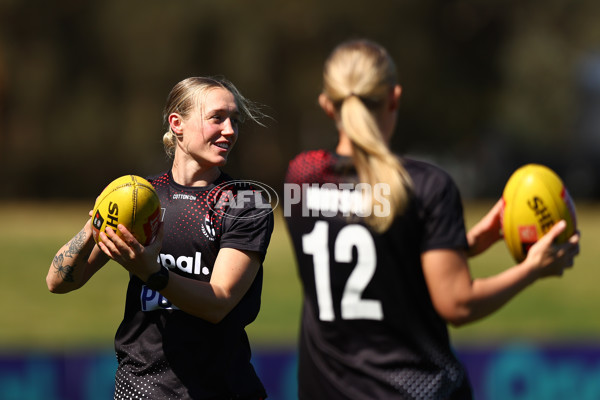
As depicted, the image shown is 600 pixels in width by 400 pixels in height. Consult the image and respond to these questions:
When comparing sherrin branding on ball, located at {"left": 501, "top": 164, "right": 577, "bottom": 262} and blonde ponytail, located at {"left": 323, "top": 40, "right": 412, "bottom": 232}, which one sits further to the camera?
sherrin branding on ball, located at {"left": 501, "top": 164, "right": 577, "bottom": 262}

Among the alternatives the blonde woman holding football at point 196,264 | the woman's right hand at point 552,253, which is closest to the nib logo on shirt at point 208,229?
the blonde woman holding football at point 196,264

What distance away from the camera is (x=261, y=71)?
26109mm

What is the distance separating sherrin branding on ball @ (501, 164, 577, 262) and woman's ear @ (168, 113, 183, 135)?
1402 millimetres

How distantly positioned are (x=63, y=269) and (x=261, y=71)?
23.4 meters

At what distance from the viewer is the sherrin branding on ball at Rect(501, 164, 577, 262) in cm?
352

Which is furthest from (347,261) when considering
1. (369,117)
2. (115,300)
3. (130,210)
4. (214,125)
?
(115,300)

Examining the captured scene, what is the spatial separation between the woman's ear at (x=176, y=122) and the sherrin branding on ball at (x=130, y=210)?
0.25 meters

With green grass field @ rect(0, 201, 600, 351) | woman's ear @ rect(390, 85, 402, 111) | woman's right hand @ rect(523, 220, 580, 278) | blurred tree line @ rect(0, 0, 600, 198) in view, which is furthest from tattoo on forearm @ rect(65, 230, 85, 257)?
blurred tree line @ rect(0, 0, 600, 198)

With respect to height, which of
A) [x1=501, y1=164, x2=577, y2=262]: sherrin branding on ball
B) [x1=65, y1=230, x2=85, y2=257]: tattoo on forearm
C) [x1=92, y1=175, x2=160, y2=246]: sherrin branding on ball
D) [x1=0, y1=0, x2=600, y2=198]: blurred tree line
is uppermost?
[x1=0, y1=0, x2=600, y2=198]: blurred tree line

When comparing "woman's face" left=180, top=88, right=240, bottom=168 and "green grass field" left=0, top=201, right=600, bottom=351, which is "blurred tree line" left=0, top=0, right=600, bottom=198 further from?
"woman's face" left=180, top=88, right=240, bottom=168

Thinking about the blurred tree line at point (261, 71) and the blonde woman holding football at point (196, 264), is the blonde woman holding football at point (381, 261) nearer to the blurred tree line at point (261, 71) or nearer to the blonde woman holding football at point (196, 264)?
the blonde woman holding football at point (196, 264)

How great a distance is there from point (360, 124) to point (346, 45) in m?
0.35

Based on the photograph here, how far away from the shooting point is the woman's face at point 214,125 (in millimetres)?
3027

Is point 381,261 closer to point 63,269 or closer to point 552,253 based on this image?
point 552,253
